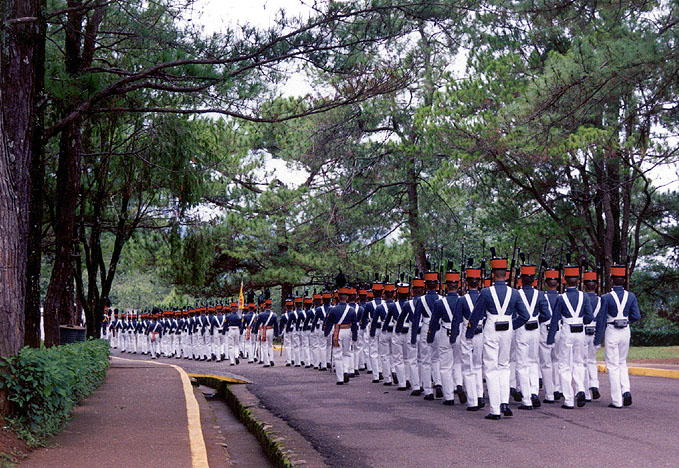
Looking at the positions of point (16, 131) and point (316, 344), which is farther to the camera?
point (316, 344)

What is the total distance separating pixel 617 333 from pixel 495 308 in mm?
2033

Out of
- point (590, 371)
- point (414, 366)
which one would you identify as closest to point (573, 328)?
point (590, 371)

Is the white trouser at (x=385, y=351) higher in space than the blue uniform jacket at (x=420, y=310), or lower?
lower

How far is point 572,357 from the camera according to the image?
41.5 ft

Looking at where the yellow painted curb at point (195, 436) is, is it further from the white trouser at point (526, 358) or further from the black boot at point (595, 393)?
the black boot at point (595, 393)

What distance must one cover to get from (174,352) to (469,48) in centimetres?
1911

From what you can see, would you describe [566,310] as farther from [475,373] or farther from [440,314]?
[440,314]

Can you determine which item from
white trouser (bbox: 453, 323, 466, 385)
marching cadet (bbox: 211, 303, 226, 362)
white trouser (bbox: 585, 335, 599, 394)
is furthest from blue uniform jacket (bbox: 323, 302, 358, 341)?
marching cadet (bbox: 211, 303, 226, 362)

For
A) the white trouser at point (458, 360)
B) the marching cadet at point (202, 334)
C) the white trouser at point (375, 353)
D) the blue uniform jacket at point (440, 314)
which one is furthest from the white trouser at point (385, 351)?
the marching cadet at point (202, 334)

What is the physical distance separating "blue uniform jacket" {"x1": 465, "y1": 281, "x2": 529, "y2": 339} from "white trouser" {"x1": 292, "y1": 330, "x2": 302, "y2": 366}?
13399 millimetres

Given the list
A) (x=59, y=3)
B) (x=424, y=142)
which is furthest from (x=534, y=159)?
(x=59, y=3)

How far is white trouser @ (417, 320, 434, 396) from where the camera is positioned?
1422 cm

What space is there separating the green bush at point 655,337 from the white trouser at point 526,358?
86.8 feet

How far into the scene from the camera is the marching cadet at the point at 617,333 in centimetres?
1198
